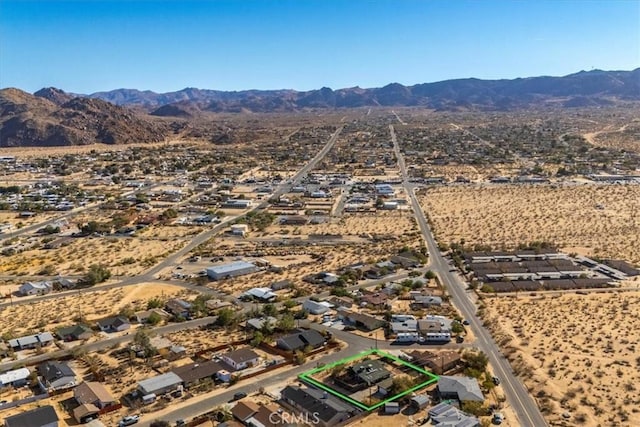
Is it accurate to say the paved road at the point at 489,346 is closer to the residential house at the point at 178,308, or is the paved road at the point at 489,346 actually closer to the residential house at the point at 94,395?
the residential house at the point at 178,308

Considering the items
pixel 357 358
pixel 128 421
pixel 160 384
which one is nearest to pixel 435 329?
pixel 357 358

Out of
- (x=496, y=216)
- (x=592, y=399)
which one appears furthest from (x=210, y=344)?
(x=496, y=216)

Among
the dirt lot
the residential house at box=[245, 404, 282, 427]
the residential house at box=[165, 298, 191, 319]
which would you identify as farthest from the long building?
the residential house at box=[245, 404, 282, 427]

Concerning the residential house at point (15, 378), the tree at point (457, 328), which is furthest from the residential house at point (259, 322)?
the residential house at point (15, 378)

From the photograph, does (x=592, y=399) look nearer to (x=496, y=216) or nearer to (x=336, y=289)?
(x=336, y=289)

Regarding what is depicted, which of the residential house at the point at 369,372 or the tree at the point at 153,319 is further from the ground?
the tree at the point at 153,319

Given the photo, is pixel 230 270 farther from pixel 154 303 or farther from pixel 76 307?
pixel 76 307
